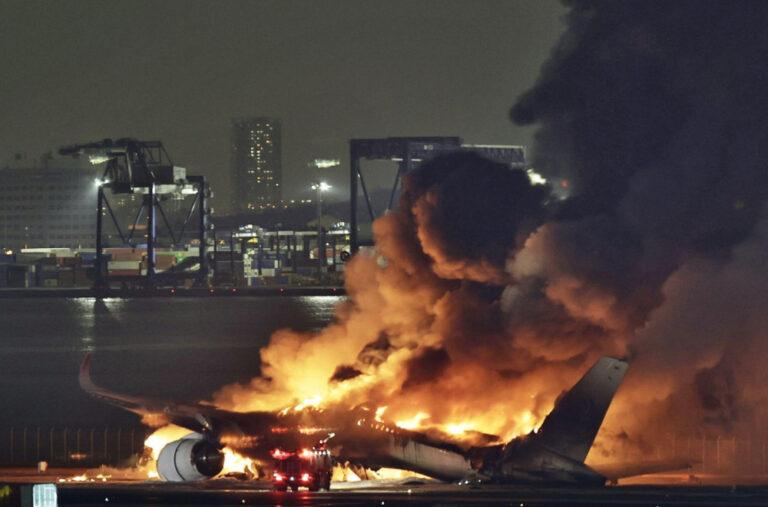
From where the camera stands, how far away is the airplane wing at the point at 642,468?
175 ft

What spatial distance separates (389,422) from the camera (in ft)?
188

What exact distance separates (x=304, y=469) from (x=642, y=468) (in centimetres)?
1575

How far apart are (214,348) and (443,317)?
132719 millimetres

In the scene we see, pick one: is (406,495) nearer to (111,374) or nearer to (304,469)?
(304,469)

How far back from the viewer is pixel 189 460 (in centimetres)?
5538

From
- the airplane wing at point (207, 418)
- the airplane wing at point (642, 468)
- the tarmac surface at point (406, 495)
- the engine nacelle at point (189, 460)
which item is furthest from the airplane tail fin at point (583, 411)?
the engine nacelle at point (189, 460)

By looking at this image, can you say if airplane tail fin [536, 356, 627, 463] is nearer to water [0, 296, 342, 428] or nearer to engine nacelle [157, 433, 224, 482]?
engine nacelle [157, 433, 224, 482]

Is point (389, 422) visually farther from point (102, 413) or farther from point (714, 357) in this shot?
point (102, 413)

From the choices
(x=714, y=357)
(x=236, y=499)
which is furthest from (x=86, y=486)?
(x=714, y=357)

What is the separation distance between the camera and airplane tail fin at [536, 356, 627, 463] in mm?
52031

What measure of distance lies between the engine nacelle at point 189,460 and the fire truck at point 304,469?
4.76 m

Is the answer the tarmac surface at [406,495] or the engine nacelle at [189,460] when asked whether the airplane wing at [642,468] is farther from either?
the engine nacelle at [189,460]

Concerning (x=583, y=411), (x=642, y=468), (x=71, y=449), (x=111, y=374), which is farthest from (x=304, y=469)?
(x=111, y=374)

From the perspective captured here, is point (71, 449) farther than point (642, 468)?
Yes
